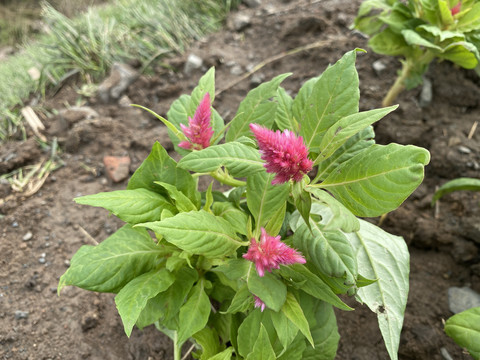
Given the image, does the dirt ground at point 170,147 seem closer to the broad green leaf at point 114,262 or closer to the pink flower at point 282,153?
the broad green leaf at point 114,262

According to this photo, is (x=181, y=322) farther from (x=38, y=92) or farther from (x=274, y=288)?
(x=38, y=92)

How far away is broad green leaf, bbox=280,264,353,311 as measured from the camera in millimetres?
1229

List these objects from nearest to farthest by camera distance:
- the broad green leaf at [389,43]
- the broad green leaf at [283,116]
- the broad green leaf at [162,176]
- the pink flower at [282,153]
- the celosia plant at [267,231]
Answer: the pink flower at [282,153]
the celosia plant at [267,231]
the broad green leaf at [162,176]
the broad green leaf at [283,116]
the broad green leaf at [389,43]

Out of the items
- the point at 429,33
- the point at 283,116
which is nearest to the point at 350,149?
the point at 283,116

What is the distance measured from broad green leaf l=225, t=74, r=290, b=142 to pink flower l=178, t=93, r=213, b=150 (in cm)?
17

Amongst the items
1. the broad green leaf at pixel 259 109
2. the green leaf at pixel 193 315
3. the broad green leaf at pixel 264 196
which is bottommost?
the green leaf at pixel 193 315

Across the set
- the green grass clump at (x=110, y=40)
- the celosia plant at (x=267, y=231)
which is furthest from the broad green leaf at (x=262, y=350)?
the green grass clump at (x=110, y=40)

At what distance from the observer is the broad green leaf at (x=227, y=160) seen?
115 centimetres

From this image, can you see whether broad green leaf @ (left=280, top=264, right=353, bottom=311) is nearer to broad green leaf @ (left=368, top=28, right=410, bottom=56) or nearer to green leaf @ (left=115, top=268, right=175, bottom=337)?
green leaf @ (left=115, top=268, right=175, bottom=337)

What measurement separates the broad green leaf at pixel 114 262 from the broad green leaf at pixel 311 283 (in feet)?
1.73

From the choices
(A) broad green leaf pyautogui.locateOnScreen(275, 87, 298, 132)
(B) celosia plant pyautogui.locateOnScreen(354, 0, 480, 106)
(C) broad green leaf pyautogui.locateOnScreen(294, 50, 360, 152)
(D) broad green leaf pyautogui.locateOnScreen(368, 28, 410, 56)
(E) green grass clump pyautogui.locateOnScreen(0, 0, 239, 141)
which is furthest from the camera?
(E) green grass clump pyautogui.locateOnScreen(0, 0, 239, 141)

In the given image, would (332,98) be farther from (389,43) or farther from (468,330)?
(389,43)

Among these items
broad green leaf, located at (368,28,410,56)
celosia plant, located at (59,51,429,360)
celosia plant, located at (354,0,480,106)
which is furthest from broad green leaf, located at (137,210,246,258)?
broad green leaf, located at (368,28,410,56)

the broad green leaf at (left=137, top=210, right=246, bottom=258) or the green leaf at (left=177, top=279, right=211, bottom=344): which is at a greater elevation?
the broad green leaf at (left=137, top=210, right=246, bottom=258)
